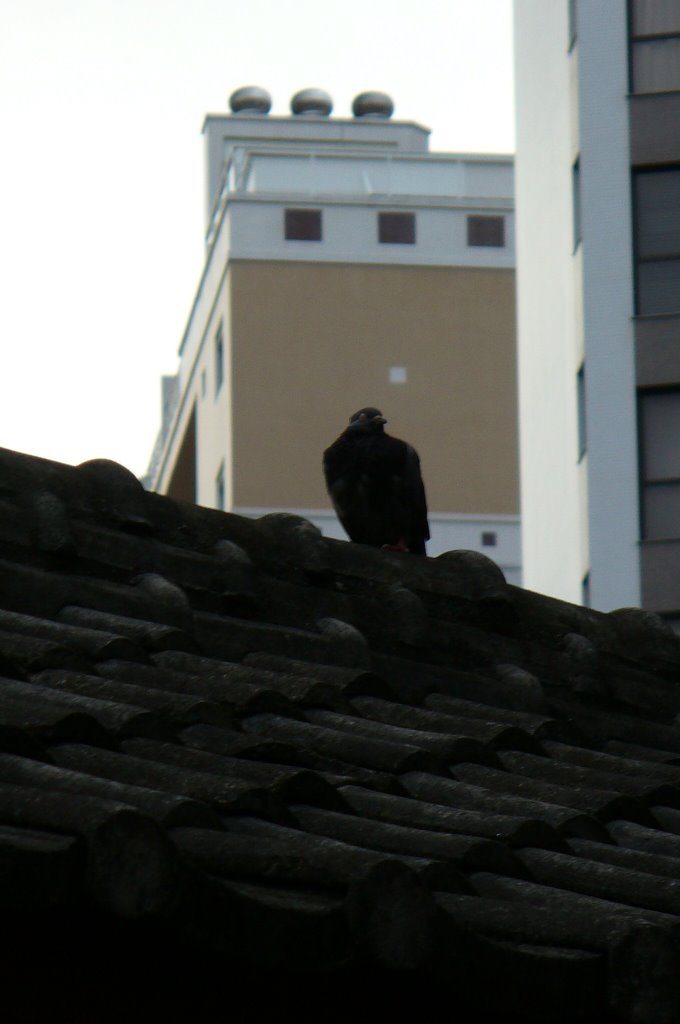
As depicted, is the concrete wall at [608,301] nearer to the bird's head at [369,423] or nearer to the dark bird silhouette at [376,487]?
the bird's head at [369,423]

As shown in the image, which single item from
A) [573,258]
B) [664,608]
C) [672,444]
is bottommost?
[664,608]

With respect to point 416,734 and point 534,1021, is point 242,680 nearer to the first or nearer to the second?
point 416,734

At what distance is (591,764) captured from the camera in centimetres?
410

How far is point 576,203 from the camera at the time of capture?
27281 millimetres

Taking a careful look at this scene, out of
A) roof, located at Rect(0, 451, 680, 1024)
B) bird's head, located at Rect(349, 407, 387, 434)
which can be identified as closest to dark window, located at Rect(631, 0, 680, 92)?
bird's head, located at Rect(349, 407, 387, 434)

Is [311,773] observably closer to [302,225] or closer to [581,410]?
[581,410]

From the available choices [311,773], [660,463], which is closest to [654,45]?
[660,463]

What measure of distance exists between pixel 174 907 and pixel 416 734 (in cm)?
148

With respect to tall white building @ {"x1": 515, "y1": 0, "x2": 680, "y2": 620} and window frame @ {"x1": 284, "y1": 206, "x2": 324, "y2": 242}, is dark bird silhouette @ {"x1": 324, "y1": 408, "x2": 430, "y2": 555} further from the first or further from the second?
window frame @ {"x1": 284, "y1": 206, "x2": 324, "y2": 242}

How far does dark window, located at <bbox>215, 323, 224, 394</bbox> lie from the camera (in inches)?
1727

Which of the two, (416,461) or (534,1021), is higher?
(416,461)

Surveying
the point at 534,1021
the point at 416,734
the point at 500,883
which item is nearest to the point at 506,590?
the point at 416,734

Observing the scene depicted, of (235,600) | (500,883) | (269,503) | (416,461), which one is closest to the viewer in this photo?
(500,883)

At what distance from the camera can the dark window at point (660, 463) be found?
83.3 feet
